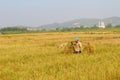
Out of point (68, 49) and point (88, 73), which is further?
point (68, 49)

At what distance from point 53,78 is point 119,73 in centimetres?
143

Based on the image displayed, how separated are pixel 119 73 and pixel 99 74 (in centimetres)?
43

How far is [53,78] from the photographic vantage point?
6191 mm

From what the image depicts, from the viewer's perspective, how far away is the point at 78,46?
541 inches

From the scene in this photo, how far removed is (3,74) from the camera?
795cm

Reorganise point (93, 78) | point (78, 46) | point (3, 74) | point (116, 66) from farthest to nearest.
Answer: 1. point (78, 46)
2. point (3, 74)
3. point (116, 66)
4. point (93, 78)

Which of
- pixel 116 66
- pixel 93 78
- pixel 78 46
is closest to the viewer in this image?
pixel 93 78

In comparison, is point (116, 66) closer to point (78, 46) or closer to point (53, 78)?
point (53, 78)

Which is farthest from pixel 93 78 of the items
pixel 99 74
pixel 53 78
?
pixel 53 78

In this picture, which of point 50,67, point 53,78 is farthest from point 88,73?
point 50,67

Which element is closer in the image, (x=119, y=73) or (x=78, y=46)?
(x=119, y=73)

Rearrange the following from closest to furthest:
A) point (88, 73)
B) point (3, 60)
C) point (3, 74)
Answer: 1. point (88, 73)
2. point (3, 74)
3. point (3, 60)

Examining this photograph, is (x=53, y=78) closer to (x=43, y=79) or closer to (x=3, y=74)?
(x=43, y=79)

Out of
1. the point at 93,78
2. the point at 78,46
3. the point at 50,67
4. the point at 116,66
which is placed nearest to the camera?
the point at 93,78
